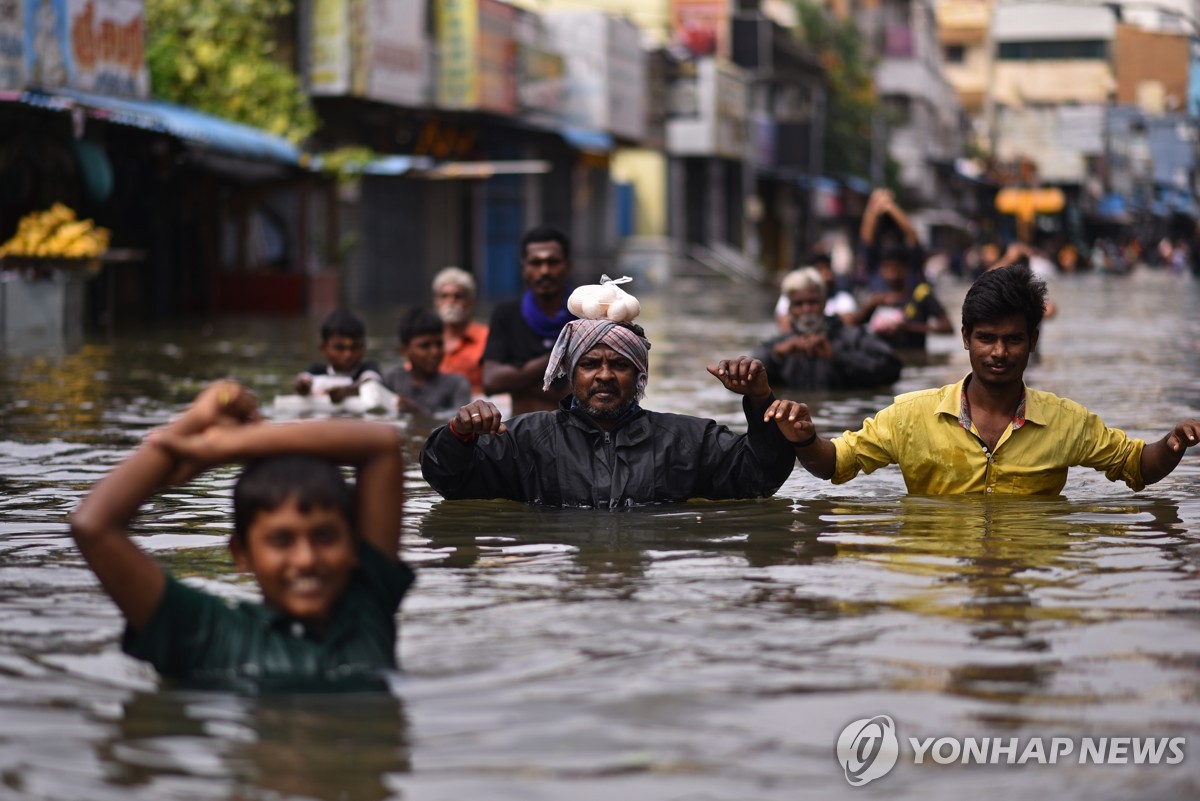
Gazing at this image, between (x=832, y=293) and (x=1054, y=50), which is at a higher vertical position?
(x=1054, y=50)

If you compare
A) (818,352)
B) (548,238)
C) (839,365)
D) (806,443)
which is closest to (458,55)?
(839,365)

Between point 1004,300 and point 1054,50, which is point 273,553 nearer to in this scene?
point 1004,300

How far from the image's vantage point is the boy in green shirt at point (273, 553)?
467cm

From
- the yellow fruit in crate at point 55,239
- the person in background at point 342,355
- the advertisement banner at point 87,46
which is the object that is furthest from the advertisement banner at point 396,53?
the person in background at point 342,355

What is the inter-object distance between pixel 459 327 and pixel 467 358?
0.67 ft

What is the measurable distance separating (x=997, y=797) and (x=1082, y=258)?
79.3m

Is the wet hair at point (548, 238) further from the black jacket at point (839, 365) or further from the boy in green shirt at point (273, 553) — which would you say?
the boy in green shirt at point (273, 553)

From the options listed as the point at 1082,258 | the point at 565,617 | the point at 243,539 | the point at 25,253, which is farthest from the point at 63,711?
the point at 1082,258

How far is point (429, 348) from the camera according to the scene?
12312 millimetres

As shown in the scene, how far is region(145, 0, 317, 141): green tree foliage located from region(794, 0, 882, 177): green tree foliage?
36.0 m

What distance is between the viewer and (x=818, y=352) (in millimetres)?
14047

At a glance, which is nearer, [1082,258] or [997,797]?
[997,797]

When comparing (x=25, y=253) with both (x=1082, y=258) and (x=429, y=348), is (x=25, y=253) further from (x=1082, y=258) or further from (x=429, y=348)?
(x=1082, y=258)

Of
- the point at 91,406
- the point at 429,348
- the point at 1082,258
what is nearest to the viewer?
the point at 429,348
